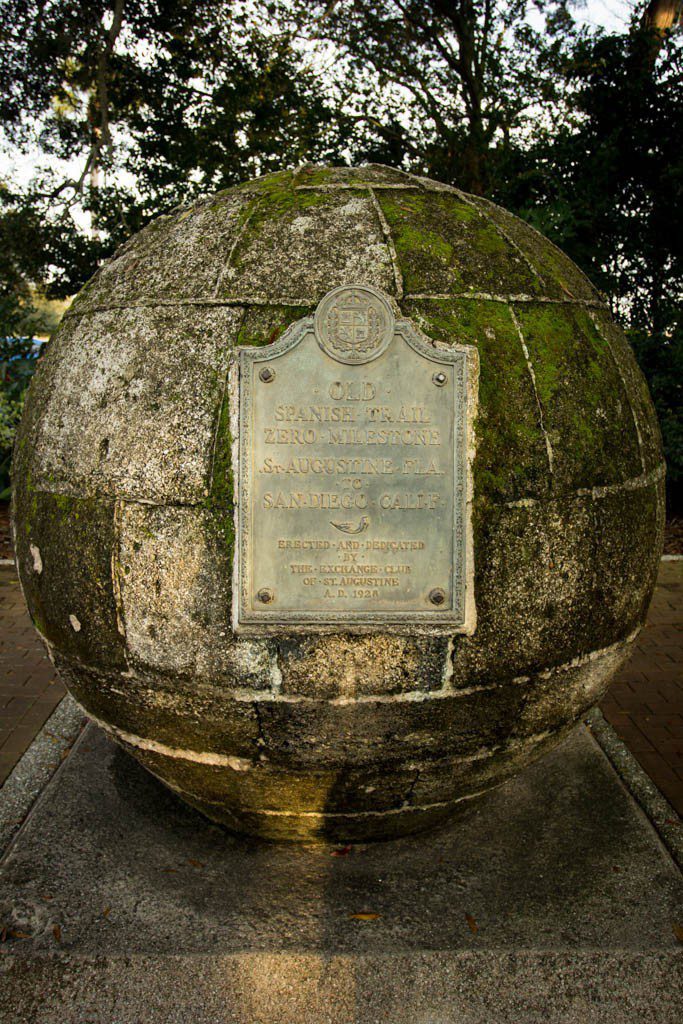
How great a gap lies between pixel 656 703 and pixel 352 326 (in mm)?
3516

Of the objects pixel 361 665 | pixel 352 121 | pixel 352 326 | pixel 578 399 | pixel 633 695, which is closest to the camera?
pixel 352 326

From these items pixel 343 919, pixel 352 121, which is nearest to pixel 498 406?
pixel 343 919

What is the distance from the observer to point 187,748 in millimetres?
3096

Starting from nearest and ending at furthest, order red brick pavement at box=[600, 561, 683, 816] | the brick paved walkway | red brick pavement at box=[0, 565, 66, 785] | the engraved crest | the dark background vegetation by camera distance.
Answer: the engraved crest, red brick pavement at box=[600, 561, 683, 816], the brick paved walkway, red brick pavement at box=[0, 565, 66, 785], the dark background vegetation

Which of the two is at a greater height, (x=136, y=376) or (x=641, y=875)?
(x=136, y=376)

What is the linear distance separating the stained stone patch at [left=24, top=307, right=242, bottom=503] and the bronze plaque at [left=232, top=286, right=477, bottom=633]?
0.14m

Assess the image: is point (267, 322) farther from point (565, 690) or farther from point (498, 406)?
point (565, 690)

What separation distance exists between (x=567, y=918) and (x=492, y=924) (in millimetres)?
293

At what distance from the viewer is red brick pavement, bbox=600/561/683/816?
423 centimetres

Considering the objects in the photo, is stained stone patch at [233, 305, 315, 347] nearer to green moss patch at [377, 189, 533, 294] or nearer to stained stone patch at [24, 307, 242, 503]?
stained stone patch at [24, 307, 242, 503]

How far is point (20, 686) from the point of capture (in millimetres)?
5254

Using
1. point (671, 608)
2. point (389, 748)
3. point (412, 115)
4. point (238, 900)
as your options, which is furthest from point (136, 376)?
point (412, 115)

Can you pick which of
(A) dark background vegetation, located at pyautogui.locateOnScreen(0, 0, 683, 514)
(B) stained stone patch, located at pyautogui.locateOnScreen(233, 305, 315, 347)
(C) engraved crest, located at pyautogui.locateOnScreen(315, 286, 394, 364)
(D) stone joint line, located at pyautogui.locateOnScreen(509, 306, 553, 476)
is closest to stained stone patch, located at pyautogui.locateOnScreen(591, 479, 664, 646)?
(D) stone joint line, located at pyautogui.locateOnScreen(509, 306, 553, 476)

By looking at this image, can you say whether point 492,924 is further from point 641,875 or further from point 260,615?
point 260,615
